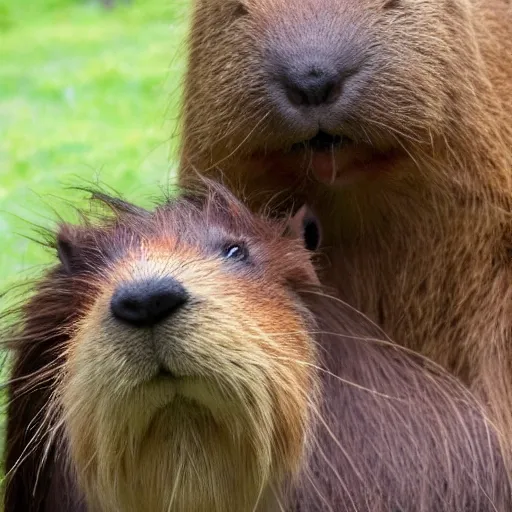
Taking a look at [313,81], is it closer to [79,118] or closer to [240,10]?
[240,10]

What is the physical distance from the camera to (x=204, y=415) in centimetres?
233

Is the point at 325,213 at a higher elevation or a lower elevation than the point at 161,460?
higher

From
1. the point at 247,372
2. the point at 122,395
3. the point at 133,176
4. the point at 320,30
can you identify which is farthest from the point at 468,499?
the point at 133,176

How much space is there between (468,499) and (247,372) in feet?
2.66

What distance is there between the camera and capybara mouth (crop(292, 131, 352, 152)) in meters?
2.74

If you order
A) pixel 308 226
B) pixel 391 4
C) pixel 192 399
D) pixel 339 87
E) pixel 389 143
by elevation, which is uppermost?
pixel 391 4

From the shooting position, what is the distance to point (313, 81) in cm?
263

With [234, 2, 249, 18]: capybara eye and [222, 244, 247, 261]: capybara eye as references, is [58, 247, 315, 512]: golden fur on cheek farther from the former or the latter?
[234, 2, 249, 18]: capybara eye

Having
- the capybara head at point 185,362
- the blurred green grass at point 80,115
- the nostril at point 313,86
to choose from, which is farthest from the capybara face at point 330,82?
the blurred green grass at point 80,115

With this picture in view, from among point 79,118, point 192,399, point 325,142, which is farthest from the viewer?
point 79,118

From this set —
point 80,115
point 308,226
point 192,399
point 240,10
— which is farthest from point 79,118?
point 192,399

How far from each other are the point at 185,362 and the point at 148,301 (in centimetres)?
14

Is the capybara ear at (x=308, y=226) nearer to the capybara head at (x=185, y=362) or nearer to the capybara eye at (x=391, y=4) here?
the capybara head at (x=185, y=362)

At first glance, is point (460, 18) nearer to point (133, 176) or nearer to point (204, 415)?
point (204, 415)
